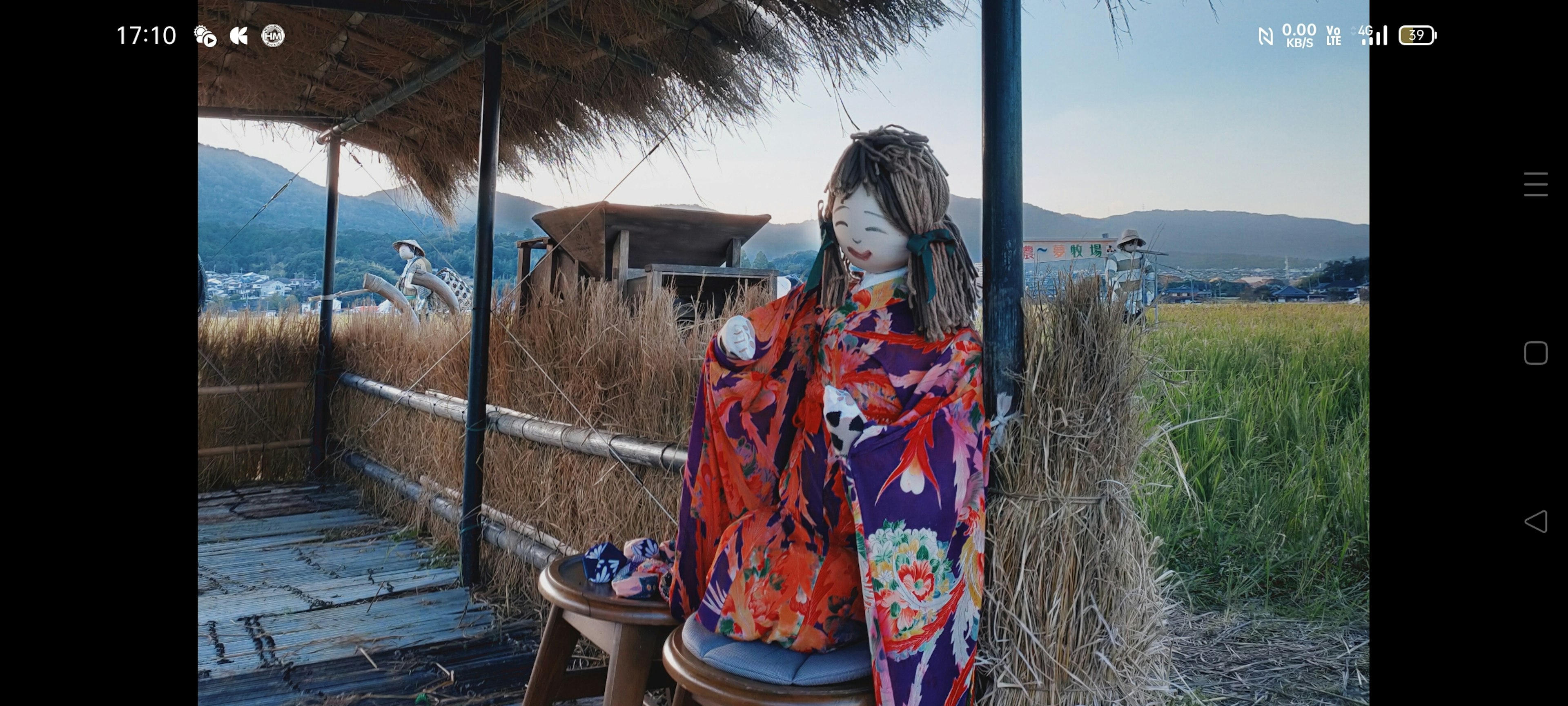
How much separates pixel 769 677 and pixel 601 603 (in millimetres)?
490

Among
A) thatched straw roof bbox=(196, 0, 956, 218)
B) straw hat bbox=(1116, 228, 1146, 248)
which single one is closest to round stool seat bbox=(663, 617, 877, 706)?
straw hat bbox=(1116, 228, 1146, 248)

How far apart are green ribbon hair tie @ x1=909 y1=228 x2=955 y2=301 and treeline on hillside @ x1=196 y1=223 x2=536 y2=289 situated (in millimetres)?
2284

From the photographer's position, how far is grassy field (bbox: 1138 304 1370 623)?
8.75 feet

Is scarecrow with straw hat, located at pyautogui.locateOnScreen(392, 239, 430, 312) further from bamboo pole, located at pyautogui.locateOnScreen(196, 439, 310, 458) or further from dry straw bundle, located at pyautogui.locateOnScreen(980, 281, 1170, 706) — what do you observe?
dry straw bundle, located at pyautogui.locateOnScreen(980, 281, 1170, 706)

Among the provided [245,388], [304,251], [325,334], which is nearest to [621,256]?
[325,334]

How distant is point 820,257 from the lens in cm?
157

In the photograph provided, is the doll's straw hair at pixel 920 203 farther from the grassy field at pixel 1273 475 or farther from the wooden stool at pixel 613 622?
the grassy field at pixel 1273 475

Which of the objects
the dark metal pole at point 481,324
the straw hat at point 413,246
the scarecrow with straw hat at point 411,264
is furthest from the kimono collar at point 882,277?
the straw hat at point 413,246

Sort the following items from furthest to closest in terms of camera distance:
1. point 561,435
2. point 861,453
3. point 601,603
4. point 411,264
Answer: point 411,264 → point 561,435 → point 601,603 → point 861,453

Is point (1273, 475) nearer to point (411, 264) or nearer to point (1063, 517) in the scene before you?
point (1063, 517)
